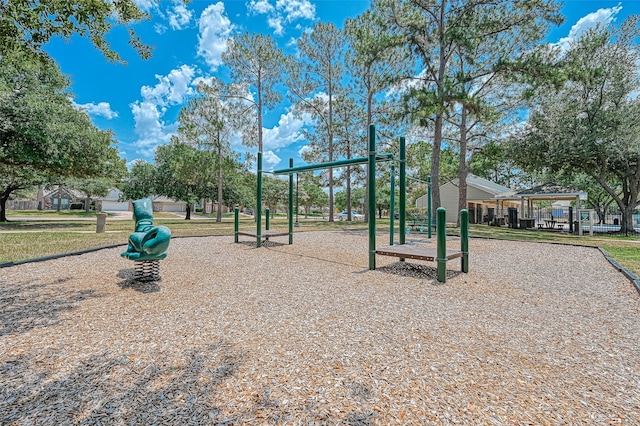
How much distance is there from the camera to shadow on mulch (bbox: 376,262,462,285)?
5.18 metres

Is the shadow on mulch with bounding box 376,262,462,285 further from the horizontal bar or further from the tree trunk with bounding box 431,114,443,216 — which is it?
the tree trunk with bounding box 431,114,443,216

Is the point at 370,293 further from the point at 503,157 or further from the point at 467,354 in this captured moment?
the point at 503,157

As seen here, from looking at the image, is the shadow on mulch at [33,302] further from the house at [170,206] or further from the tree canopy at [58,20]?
the house at [170,206]

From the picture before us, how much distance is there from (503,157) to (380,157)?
1469 centimetres

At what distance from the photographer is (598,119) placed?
46.6 feet

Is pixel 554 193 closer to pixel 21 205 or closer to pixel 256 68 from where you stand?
pixel 256 68

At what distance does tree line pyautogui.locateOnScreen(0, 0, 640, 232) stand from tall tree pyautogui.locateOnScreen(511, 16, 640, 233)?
0.05 meters

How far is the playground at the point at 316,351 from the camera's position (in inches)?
68.2

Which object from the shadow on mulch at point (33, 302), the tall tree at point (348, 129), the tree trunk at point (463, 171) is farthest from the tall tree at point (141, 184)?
the shadow on mulch at point (33, 302)

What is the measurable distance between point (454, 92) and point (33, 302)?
543 inches

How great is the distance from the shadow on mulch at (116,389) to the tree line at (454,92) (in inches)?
480

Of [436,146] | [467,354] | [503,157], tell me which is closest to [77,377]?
[467,354]

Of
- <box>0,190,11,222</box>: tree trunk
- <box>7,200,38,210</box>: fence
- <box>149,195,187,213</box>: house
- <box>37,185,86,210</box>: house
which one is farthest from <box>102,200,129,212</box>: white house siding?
<box>0,190,11,222</box>: tree trunk

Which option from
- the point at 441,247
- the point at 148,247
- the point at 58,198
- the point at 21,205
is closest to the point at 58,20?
the point at 148,247
